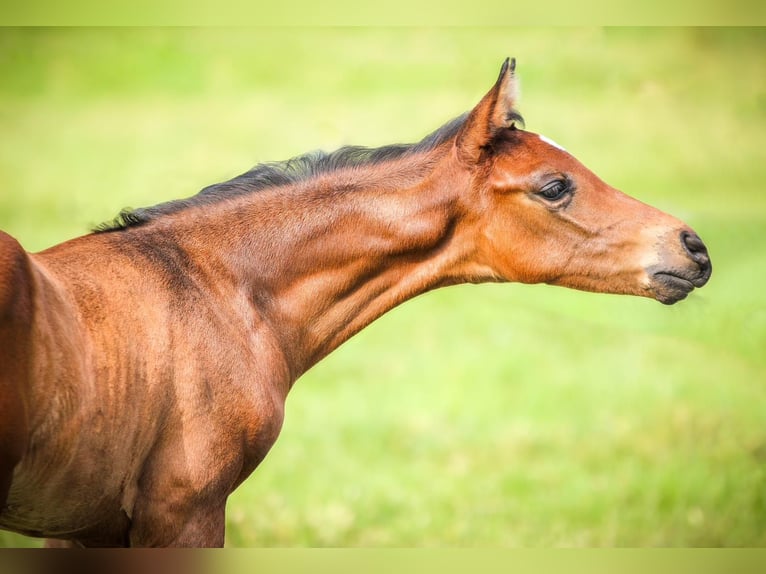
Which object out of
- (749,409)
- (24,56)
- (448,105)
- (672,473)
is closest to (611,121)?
(448,105)

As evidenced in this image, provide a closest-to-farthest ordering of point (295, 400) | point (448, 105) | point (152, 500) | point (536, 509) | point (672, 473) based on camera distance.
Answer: point (152, 500), point (536, 509), point (672, 473), point (295, 400), point (448, 105)

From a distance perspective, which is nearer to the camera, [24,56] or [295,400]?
[295,400]

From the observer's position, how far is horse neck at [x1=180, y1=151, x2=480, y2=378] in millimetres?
3531

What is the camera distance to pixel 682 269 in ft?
11.9

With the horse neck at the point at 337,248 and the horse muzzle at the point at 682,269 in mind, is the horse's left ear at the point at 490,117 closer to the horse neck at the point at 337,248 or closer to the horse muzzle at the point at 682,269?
the horse neck at the point at 337,248

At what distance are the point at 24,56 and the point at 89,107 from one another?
799 mm

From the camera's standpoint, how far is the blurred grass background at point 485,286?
682 cm

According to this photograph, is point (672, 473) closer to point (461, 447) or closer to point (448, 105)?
point (461, 447)

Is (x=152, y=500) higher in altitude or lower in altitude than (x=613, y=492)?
higher

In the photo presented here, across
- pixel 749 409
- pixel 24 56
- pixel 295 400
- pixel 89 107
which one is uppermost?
pixel 24 56

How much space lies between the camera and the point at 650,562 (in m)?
3.60

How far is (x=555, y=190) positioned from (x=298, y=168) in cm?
103

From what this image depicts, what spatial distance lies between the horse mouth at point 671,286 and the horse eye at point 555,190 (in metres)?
0.50

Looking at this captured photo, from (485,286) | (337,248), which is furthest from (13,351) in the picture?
(485,286)
